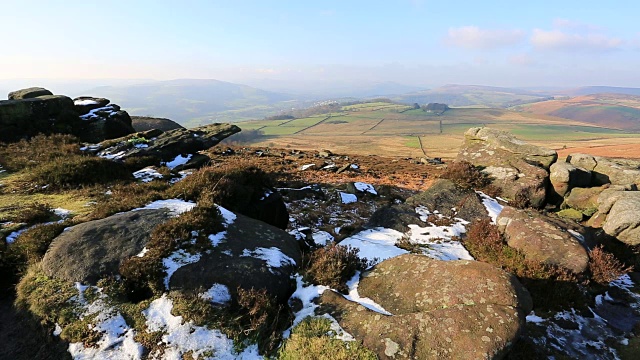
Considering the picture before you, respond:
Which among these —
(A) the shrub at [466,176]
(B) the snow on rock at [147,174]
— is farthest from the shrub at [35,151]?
(A) the shrub at [466,176]

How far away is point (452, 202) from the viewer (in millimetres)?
15484

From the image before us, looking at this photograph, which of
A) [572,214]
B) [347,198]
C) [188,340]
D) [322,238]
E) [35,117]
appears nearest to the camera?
[188,340]

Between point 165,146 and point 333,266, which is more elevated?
point 165,146

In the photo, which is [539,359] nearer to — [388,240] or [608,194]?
[388,240]

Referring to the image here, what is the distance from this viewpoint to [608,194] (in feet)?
54.7

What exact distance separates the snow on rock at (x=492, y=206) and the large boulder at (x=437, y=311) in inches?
289

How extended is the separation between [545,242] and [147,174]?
17.1m

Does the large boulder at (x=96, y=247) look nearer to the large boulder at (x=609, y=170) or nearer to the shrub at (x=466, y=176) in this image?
the shrub at (x=466, y=176)

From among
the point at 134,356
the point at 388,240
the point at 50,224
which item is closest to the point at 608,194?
the point at 388,240

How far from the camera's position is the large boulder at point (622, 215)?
1369cm

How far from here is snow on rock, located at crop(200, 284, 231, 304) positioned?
6918mm

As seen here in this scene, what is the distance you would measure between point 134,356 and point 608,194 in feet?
72.2

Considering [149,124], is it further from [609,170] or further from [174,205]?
[609,170]

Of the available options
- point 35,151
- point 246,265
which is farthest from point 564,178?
point 35,151
